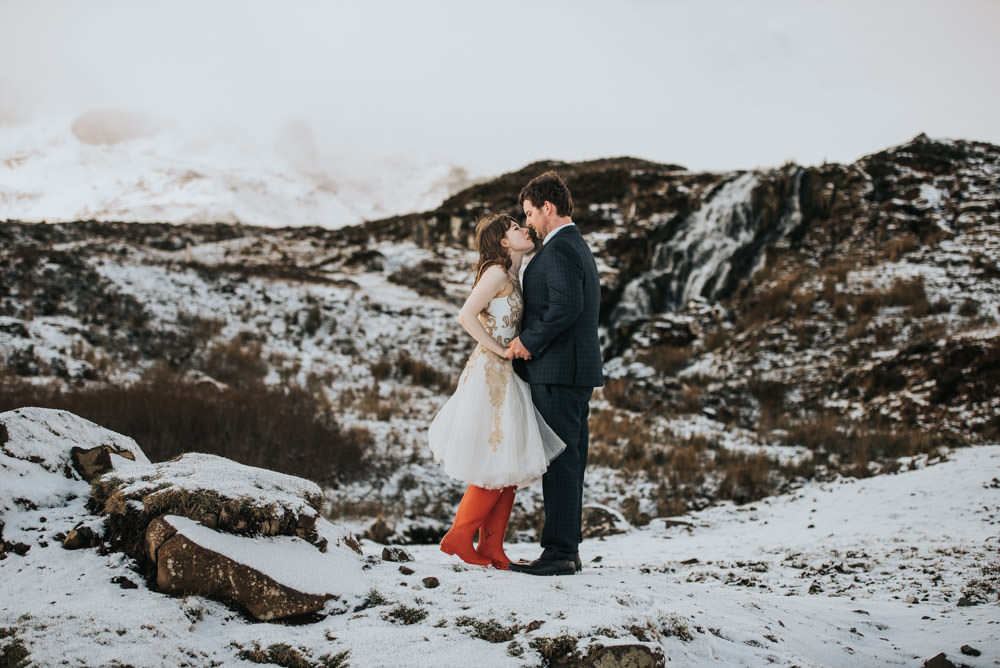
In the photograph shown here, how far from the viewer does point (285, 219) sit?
13175 centimetres

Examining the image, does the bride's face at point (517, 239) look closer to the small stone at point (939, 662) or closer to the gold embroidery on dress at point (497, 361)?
the gold embroidery on dress at point (497, 361)

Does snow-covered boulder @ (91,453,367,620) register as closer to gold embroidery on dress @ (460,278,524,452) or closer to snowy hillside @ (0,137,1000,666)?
snowy hillside @ (0,137,1000,666)

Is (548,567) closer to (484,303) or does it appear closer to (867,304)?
(484,303)

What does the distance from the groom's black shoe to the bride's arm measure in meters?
1.20

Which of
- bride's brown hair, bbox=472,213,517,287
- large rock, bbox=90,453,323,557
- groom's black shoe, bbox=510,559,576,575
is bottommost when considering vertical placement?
groom's black shoe, bbox=510,559,576,575

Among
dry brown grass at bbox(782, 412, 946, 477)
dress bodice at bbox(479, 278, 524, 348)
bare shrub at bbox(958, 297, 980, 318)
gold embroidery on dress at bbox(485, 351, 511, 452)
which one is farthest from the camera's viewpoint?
bare shrub at bbox(958, 297, 980, 318)

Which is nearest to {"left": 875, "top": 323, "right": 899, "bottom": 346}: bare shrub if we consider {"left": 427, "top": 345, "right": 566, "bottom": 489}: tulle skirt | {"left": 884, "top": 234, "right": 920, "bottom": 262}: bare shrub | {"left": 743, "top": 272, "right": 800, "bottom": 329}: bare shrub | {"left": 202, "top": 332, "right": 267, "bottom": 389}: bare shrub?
{"left": 743, "top": 272, "right": 800, "bottom": 329}: bare shrub

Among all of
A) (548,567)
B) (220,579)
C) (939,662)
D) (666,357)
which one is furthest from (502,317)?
(666,357)

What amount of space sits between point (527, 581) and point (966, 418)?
9.69 m

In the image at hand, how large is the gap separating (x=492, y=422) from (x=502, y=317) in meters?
0.62

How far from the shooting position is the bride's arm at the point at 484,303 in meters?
3.45

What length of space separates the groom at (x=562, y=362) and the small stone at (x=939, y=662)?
5.31ft

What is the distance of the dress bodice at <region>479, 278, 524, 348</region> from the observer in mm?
3539

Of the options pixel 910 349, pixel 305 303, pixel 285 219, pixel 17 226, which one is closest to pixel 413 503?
pixel 910 349
